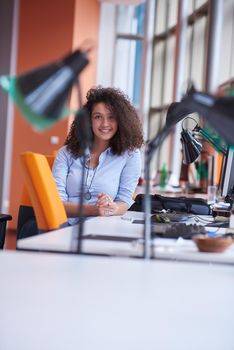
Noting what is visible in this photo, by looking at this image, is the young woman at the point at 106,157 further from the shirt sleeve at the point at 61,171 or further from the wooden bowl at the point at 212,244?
the wooden bowl at the point at 212,244

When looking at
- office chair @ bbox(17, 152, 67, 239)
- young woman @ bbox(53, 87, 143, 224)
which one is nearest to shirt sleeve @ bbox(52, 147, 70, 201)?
young woman @ bbox(53, 87, 143, 224)

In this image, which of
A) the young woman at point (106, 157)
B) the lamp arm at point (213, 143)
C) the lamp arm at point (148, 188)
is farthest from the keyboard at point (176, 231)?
the lamp arm at point (213, 143)

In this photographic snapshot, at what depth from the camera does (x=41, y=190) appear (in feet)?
7.52

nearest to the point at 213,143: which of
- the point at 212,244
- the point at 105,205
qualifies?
the point at 105,205

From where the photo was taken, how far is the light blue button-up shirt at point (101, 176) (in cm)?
301

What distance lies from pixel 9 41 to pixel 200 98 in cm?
610

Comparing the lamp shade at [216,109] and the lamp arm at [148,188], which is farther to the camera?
the lamp arm at [148,188]

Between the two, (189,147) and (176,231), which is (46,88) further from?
(189,147)

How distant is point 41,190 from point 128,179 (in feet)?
2.92

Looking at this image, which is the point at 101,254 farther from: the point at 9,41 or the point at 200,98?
the point at 9,41

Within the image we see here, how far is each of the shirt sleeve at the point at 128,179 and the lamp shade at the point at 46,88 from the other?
172cm

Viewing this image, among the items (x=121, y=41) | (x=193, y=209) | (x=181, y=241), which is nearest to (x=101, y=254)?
(x=181, y=241)

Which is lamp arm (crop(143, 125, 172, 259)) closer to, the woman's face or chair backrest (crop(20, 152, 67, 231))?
chair backrest (crop(20, 152, 67, 231))

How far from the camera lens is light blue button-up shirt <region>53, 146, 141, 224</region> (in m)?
3.01
